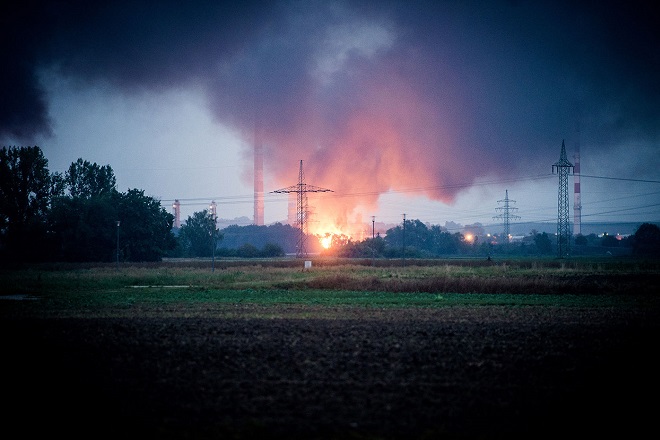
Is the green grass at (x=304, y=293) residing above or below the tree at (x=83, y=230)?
below

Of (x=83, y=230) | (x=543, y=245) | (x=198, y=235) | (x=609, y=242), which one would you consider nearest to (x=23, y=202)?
(x=83, y=230)

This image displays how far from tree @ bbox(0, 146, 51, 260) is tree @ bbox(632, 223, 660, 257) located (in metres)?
133

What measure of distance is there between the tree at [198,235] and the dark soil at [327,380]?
4807 inches

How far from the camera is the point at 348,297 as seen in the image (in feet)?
126

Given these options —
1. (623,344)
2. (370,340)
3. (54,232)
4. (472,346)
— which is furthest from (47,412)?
(54,232)

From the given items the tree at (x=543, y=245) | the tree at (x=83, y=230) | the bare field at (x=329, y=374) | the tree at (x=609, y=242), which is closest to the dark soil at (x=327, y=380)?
the bare field at (x=329, y=374)

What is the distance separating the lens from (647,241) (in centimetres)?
13562

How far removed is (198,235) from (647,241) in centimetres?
11540

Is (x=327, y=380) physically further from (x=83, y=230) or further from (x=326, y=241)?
(x=326, y=241)

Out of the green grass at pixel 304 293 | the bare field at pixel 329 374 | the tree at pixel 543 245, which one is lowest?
the green grass at pixel 304 293

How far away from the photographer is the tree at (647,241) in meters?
134

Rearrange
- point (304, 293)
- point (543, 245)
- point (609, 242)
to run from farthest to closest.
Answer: point (609, 242) → point (543, 245) → point (304, 293)

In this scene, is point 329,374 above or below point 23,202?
below

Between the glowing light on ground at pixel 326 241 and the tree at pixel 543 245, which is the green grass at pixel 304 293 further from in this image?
the tree at pixel 543 245
